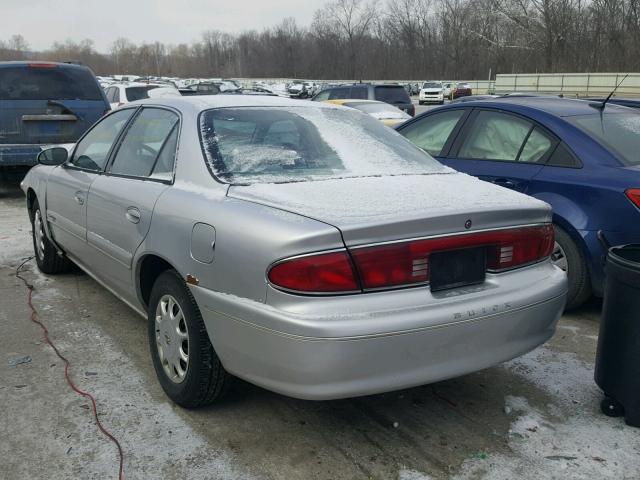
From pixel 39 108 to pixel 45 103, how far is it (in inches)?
4.6

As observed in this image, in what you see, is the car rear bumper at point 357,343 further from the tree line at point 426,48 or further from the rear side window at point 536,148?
the tree line at point 426,48

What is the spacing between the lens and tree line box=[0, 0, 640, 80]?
4962cm

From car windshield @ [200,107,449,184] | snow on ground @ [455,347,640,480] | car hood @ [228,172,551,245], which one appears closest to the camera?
car hood @ [228,172,551,245]

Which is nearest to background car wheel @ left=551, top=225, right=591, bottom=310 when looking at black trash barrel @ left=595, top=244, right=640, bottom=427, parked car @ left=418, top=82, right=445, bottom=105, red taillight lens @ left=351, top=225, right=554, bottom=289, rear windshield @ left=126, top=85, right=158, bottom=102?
black trash barrel @ left=595, top=244, right=640, bottom=427

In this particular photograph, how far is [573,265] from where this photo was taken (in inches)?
176

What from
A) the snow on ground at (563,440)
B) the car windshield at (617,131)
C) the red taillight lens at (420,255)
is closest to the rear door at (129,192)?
the red taillight lens at (420,255)

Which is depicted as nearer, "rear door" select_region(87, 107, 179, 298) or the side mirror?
"rear door" select_region(87, 107, 179, 298)

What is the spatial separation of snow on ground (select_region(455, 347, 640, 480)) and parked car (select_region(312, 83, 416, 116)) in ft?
48.6

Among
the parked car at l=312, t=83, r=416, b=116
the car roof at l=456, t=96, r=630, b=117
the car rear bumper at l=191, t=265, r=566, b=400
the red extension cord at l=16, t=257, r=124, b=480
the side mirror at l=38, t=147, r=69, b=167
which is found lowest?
the red extension cord at l=16, t=257, r=124, b=480

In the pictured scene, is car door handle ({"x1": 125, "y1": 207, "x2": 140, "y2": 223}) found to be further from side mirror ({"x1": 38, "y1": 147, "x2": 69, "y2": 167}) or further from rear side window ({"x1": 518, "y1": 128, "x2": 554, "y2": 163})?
rear side window ({"x1": 518, "y1": 128, "x2": 554, "y2": 163})

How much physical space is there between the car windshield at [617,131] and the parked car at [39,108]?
717 centimetres

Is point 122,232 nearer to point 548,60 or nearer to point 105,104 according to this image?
point 105,104

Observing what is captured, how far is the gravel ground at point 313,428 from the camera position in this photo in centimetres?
274

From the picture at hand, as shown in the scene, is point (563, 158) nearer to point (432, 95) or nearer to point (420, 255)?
point (420, 255)
